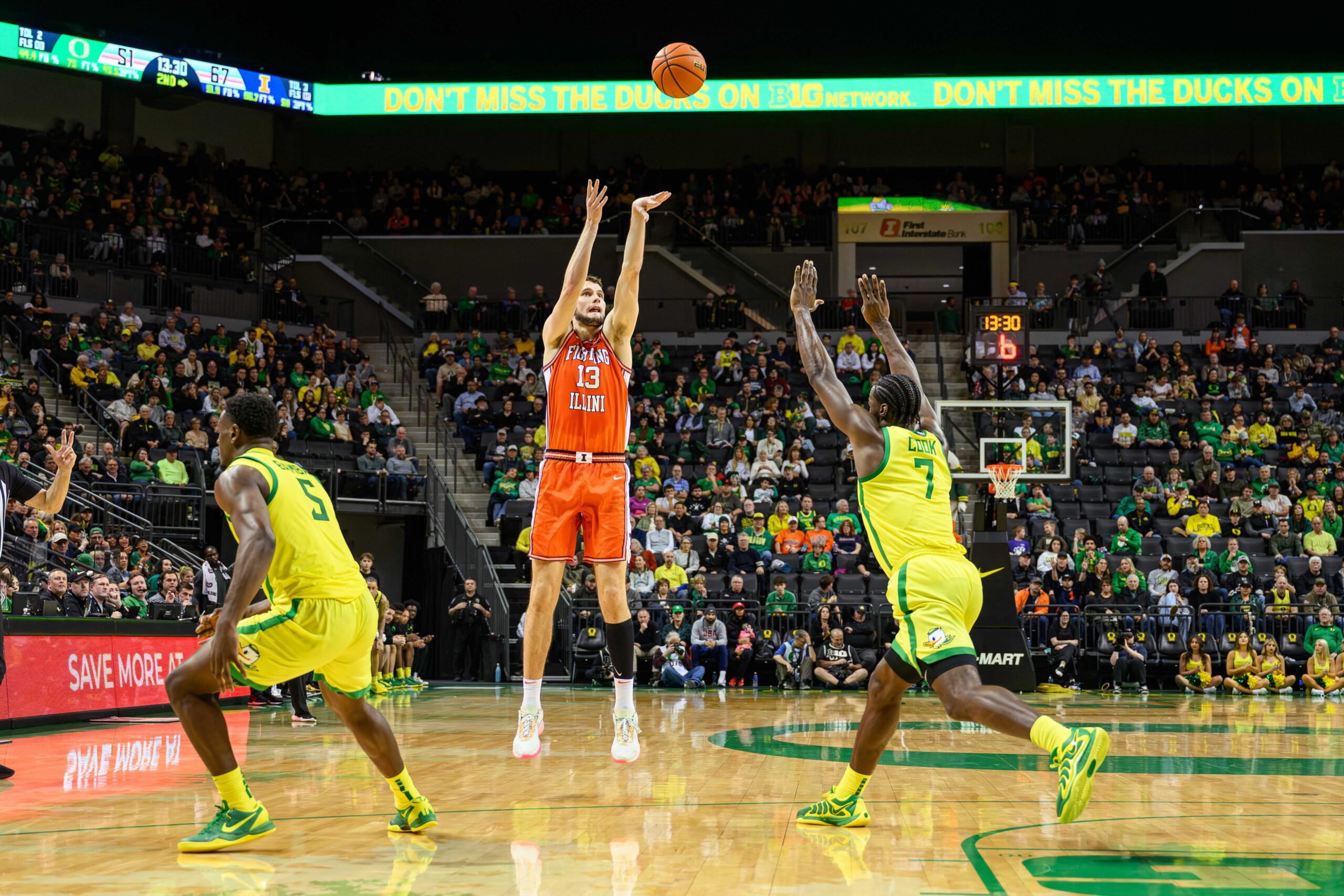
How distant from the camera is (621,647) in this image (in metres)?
7.05

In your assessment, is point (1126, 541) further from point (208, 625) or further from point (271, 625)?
point (208, 625)

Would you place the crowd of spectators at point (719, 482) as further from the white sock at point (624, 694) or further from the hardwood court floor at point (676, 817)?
the white sock at point (624, 694)

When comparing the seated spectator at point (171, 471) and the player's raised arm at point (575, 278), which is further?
the seated spectator at point (171, 471)

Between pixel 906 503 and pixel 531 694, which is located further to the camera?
pixel 531 694

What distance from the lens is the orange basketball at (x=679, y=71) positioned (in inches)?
373

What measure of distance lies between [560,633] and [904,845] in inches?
531

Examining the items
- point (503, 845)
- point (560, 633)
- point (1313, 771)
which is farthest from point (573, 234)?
point (503, 845)

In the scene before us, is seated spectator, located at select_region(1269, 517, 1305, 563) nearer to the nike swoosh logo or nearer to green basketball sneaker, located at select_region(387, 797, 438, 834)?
green basketball sneaker, located at select_region(387, 797, 438, 834)

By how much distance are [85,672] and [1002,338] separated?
16046 millimetres

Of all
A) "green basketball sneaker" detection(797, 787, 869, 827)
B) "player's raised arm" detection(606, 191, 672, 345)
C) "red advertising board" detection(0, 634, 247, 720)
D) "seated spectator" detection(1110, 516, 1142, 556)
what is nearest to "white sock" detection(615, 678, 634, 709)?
"green basketball sneaker" detection(797, 787, 869, 827)

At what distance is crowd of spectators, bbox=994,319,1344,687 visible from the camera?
57.5 ft

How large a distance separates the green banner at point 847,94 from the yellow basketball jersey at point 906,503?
23099 millimetres

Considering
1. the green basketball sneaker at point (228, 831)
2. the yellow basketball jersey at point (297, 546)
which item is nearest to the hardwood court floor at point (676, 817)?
the green basketball sneaker at point (228, 831)

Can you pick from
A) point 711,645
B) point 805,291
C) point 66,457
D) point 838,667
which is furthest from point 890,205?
point 66,457
